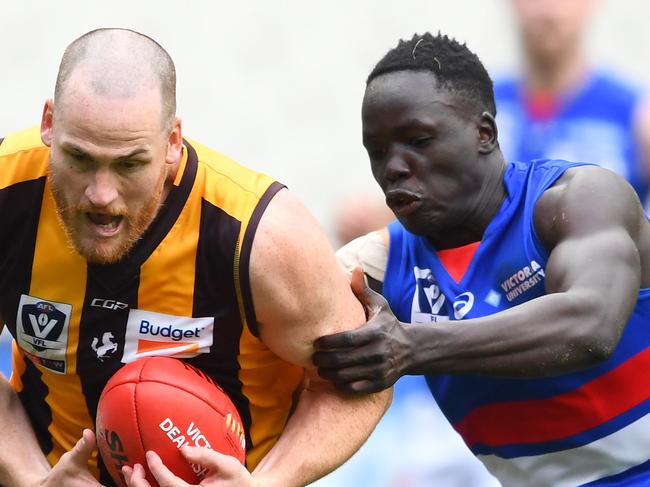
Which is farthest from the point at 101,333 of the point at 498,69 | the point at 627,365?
the point at 498,69

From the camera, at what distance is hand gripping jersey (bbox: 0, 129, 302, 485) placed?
4.71 metres

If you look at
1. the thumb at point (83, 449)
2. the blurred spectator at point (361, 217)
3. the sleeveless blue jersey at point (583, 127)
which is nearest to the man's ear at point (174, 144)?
the thumb at point (83, 449)

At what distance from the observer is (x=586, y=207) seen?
4.73 meters

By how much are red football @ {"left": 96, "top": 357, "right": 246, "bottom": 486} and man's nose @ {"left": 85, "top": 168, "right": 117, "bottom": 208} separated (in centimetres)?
53

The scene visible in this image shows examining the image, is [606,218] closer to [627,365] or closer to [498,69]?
[627,365]

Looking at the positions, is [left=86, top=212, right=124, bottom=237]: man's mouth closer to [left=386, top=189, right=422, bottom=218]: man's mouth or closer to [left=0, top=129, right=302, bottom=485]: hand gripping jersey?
[left=0, top=129, right=302, bottom=485]: hand gripping jersey

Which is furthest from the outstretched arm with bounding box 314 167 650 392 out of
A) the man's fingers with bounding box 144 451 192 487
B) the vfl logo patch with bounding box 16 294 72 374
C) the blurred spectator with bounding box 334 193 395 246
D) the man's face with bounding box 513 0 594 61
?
the man's face with bounding box 513 0 594 61

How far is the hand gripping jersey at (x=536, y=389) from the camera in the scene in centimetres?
489

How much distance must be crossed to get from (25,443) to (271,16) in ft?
15.1

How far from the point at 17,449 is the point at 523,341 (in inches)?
65.4

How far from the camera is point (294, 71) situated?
918 centimetres

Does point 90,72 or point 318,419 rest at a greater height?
point 90,72

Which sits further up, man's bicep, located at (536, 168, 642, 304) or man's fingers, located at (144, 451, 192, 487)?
man's bicep, located at (536, 168, 642, 304)

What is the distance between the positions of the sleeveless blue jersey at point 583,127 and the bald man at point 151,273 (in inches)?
103
